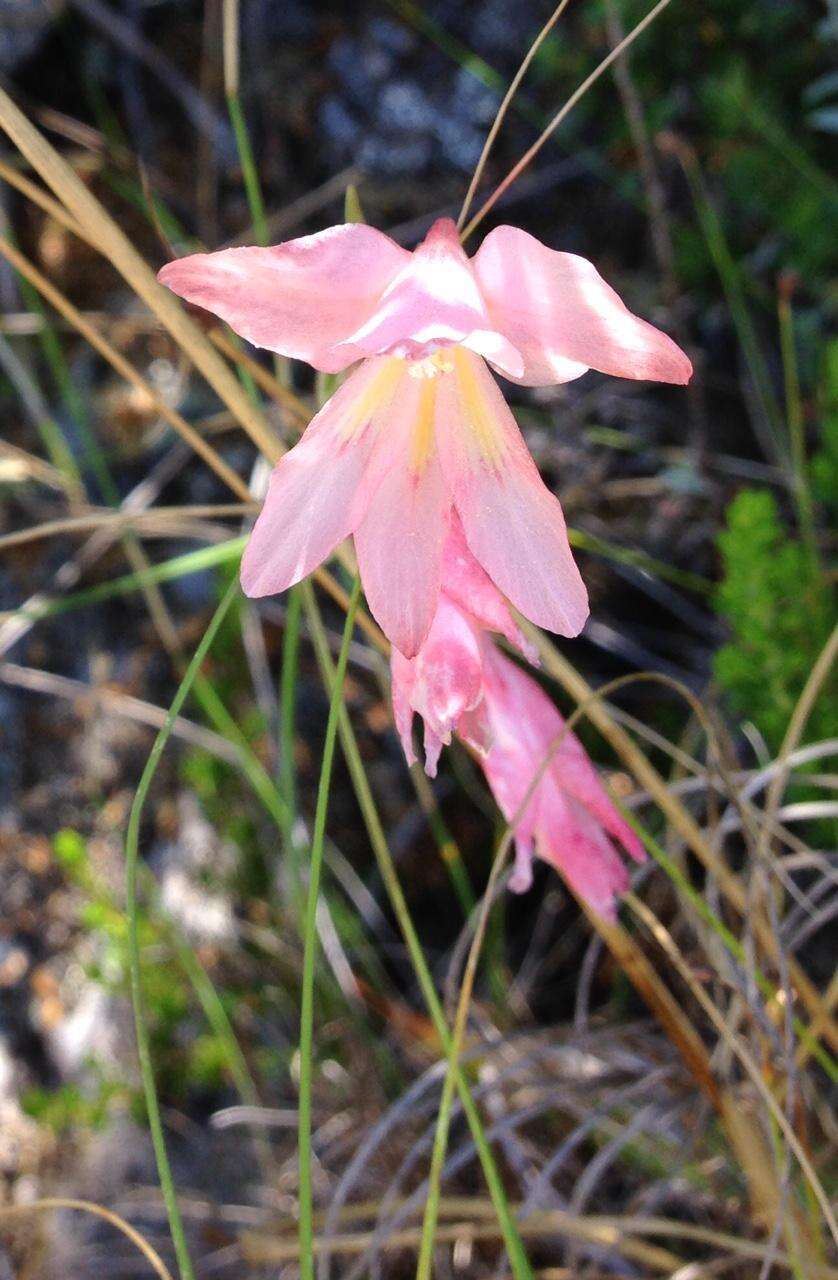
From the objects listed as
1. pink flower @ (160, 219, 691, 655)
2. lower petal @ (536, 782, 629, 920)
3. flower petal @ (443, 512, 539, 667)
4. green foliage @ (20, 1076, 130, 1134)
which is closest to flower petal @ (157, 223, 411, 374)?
pink flower @ (160, 219, 691, 655)

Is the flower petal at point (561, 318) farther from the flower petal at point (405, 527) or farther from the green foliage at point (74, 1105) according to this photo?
the green foliage at point (74, 1105)

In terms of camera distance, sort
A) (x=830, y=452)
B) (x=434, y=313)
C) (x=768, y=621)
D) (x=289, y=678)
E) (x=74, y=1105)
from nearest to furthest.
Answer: (x=434, y=313)
(x=289, y=678)
(x=768, y=621)
(x=830, y=452)
(x=74, y=1105)

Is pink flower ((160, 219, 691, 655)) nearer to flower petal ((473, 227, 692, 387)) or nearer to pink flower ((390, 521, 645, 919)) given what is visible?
flower petal ((473, 227, 692, 387))

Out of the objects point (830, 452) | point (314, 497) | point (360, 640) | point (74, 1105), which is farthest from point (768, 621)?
point (74, 1105)

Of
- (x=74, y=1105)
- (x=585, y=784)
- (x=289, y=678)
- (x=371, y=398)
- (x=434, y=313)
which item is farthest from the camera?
(x=74, y=1105)

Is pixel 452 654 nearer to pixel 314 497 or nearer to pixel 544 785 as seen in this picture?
pixel 314 497
